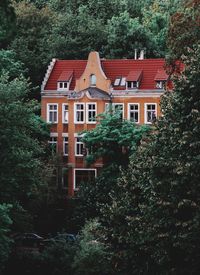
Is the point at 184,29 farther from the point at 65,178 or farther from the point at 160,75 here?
the point at 65,178

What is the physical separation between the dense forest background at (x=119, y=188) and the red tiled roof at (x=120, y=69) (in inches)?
186

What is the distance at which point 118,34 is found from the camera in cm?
7081

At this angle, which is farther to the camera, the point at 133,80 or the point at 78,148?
the point at 78,148

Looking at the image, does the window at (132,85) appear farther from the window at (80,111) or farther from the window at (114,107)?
the window at (80,111)

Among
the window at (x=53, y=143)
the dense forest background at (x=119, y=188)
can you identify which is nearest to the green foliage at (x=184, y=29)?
the dense forest background at (x=119, y=188)

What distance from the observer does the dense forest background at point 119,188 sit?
28.4 m

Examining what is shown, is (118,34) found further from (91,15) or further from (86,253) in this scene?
(86,253)

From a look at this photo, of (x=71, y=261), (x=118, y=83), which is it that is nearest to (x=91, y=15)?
(x=118, y=83)

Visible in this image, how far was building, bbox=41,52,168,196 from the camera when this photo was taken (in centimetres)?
5875

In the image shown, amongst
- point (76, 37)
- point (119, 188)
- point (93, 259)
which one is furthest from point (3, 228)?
point (76, 37)

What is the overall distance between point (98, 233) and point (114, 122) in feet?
65.6

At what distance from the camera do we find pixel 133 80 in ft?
193

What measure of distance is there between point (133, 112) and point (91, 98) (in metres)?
3.48

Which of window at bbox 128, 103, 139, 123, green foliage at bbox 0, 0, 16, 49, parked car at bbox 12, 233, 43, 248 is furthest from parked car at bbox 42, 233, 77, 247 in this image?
green foliage at bbox 0, 0, 16, 49
